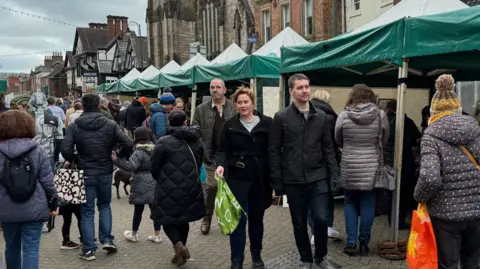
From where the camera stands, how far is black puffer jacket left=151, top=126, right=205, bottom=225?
191 inches

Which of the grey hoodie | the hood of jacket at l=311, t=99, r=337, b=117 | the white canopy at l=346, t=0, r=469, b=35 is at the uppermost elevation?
the white canopy at l=346, t=0, r=469, b=35

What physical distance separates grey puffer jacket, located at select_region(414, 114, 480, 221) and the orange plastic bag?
6.3 inches

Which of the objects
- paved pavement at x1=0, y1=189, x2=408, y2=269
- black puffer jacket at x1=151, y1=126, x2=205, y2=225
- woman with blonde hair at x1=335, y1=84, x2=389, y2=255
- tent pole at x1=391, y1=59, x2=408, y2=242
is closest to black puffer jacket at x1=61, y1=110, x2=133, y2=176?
black puffer jacket at x1=151, y1=126, x2=205, y2=225

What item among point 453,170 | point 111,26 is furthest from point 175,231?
point 111,26

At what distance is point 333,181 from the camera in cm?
453

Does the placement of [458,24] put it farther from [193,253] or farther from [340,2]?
[340,2]

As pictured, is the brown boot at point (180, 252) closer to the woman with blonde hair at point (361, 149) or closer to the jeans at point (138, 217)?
the jeans at point (138, 217)

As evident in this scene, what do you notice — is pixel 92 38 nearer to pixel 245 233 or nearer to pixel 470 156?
pixel 245 233

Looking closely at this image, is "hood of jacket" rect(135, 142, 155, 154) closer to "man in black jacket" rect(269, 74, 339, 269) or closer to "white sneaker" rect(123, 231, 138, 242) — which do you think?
"white sneaker" rect(123, 231, 138, 242)

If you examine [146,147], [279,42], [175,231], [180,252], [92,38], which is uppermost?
[92,38]

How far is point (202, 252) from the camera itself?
569 cm

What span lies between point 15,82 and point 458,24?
341ft

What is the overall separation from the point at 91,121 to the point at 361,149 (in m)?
3.06

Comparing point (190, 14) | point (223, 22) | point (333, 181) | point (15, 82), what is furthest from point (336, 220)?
point (15, 82)
